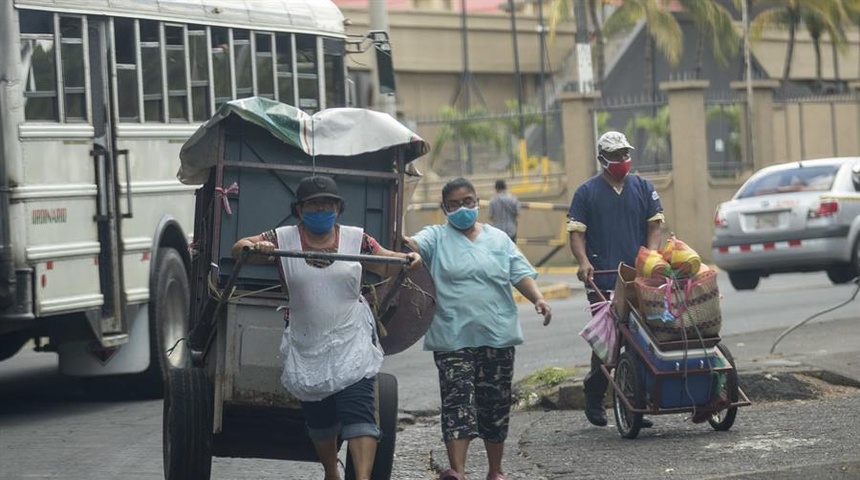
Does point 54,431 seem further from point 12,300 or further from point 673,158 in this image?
point 673,158

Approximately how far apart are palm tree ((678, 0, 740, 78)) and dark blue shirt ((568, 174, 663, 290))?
99.9ft

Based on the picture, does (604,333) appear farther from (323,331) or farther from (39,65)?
(39,65)

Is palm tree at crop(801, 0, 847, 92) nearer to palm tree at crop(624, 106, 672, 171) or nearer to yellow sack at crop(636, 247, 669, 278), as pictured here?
palm tree at crop(624, 106, 672, 171)

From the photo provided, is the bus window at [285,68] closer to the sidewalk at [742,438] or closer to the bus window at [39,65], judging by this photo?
the bus window at [39,65]

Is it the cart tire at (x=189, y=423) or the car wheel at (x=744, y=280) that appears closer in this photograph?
the cart tire at (x=189, y=423)

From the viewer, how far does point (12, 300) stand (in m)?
11.8

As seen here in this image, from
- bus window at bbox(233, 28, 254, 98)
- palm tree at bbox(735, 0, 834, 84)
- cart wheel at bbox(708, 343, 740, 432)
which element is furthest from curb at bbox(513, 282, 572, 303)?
palm tree at bbox(735, 0, 834, 84)

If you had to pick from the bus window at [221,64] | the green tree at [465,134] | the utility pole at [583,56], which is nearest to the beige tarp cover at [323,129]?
the bus window at [221,64]

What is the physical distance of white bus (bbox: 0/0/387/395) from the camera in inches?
473

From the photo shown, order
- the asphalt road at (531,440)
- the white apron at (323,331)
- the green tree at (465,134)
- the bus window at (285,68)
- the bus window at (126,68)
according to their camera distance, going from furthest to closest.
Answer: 1. the green tree at (465,134)
2. the bus window at (285,68)
3. the bus window at (126,68)
4. the asphalt road at (531,440)
5. the white apron at (323,331)

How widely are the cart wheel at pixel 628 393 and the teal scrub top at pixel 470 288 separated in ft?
4.31

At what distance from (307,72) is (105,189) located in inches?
131

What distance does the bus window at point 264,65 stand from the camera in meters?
15.1

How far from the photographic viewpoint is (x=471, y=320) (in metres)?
8.59
